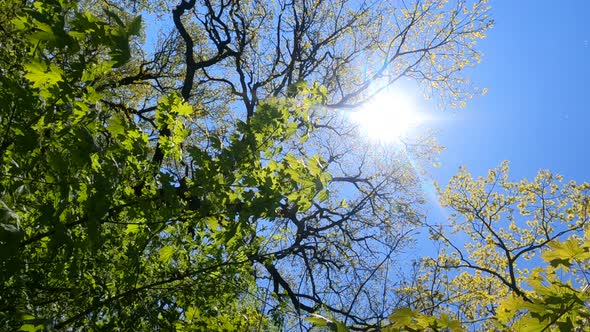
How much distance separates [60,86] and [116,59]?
0.39 metres

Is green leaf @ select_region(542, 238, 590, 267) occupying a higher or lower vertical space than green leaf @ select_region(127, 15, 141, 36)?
lower

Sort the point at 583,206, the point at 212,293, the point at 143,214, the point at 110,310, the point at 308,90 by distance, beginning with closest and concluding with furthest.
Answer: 1. the point at 143,214
2. the point at 308,90
3. the point at 110,310
4. the point at 212,293
5. the point at 583,206

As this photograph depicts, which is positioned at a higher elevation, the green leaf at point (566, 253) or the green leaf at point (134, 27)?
the green leaf at point (134, 27)

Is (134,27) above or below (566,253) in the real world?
above

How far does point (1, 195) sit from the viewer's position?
7.42 ft

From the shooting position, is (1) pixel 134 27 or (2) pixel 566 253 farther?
(1) pixel 134 27

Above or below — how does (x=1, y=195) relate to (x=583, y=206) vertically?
below

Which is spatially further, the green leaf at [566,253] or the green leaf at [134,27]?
the green leaf at [134,27]

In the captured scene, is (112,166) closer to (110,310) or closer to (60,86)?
(60,86)

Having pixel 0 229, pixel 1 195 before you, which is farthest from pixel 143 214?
pixel 0 229

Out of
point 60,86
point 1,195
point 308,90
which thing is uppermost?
point 308,90

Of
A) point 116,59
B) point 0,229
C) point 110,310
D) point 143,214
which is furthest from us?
point 110,310

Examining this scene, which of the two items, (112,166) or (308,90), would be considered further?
(308,90)

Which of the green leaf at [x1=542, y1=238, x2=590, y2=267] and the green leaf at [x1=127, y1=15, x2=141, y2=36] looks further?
the green leaf at [x1=127, y1=15, x2=141, y2=36]
